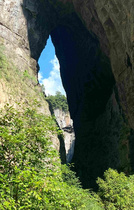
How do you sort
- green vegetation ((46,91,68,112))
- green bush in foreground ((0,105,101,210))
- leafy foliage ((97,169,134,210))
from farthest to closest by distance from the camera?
green vegetation ((46,91,68,112)), leafy foliage ((97,169,134,210)), green bush in foreground ((0,105,101,210))

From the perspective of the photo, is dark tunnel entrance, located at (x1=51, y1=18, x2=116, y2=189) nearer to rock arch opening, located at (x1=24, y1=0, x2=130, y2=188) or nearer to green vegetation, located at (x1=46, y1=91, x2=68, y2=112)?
rock arch opening, located at (x1=24, y1=0, x2=130, y2=188)

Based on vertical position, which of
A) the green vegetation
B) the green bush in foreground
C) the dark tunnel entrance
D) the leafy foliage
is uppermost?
the green vegetation

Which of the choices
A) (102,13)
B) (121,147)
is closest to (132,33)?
(102,13)

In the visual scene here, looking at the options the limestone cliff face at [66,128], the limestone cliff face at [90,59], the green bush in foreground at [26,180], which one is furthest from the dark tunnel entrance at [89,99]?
the limestone cliff face at [66,128]

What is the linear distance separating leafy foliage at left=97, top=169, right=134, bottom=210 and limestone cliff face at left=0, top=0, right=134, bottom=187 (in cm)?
463

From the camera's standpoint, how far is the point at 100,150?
28609mm

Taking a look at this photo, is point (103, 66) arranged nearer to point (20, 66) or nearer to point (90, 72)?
point (90, 72)

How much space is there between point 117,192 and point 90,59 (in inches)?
867

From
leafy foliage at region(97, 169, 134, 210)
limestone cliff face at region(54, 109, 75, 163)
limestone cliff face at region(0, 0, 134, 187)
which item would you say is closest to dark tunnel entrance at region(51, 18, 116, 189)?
limestone cliff face at region(0, 0, 134, 187)

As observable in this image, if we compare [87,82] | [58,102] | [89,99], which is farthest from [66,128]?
[87,82]

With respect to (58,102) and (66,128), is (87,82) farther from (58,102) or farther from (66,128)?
(58,102)

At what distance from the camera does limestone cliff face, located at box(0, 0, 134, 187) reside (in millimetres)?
17328

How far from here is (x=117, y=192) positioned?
14766 mm

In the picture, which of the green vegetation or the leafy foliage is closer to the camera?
the leafy foliage
